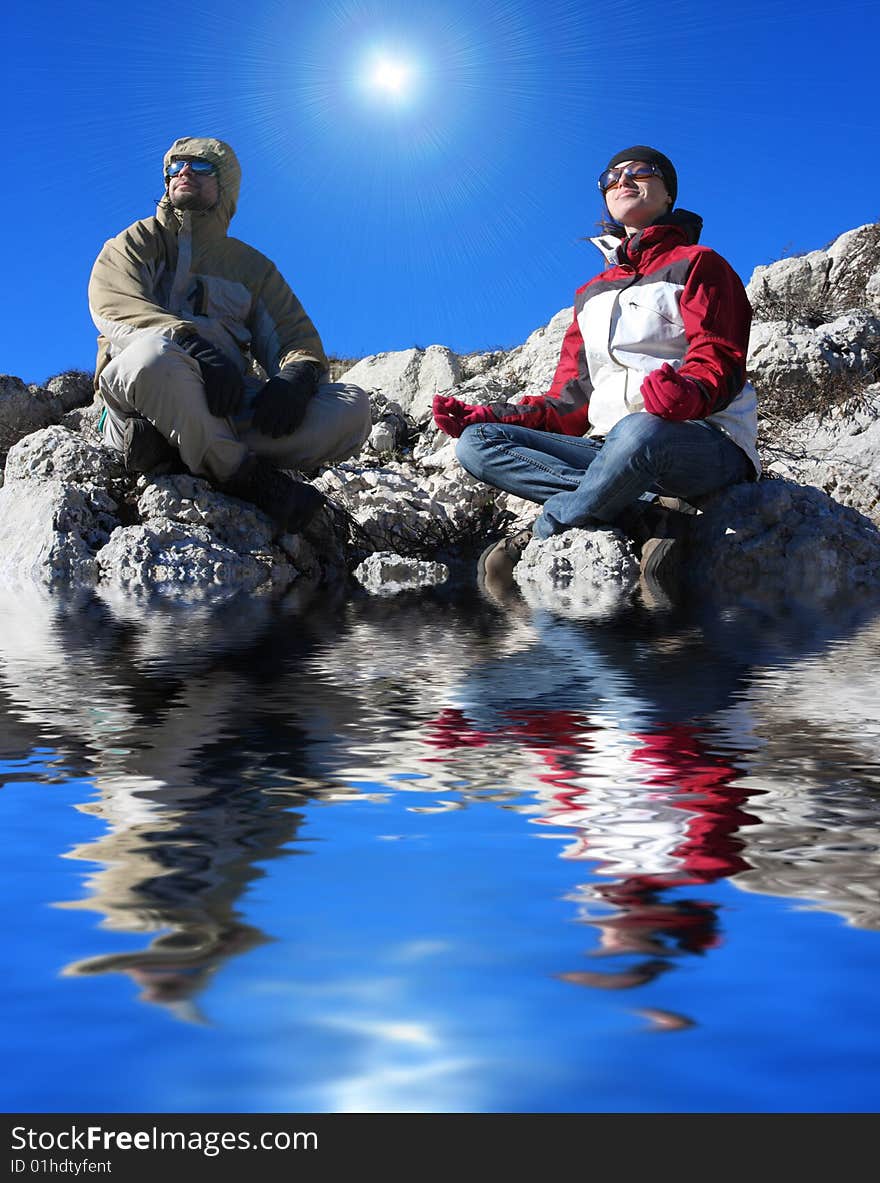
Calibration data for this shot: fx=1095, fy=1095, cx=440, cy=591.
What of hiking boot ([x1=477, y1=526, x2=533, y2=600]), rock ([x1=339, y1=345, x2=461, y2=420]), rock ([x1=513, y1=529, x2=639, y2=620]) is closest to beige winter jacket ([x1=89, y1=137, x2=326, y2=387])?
hiking boot ([x1=477, y1=526, x2=533, y2=600])

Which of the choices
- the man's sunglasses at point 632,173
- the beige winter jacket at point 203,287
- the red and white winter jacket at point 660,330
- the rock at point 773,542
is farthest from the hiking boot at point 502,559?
the man's sunglasses at point 632,173

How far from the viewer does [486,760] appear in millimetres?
1226

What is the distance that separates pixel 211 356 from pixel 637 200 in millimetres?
1859

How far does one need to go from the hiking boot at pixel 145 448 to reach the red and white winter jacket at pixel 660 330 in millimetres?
1542

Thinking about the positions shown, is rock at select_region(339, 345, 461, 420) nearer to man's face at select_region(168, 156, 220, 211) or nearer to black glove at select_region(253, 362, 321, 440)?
man's face at select_region(168, 156, 220, 211)

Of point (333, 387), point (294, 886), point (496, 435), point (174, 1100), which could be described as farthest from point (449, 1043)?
point (333, 387)

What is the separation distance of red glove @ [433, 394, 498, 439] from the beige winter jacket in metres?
0.67

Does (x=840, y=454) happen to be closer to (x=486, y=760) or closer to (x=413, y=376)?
(x=413, y=376)

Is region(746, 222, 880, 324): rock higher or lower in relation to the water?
higher

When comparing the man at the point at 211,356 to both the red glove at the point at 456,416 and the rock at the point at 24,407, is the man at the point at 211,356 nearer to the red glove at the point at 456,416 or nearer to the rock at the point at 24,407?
the red glove at the point at 456,416

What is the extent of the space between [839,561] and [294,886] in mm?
4272

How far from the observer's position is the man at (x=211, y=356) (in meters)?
4.55

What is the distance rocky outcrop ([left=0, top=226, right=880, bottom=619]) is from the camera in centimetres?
440

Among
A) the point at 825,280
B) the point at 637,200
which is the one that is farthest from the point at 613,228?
the point at 825,280
